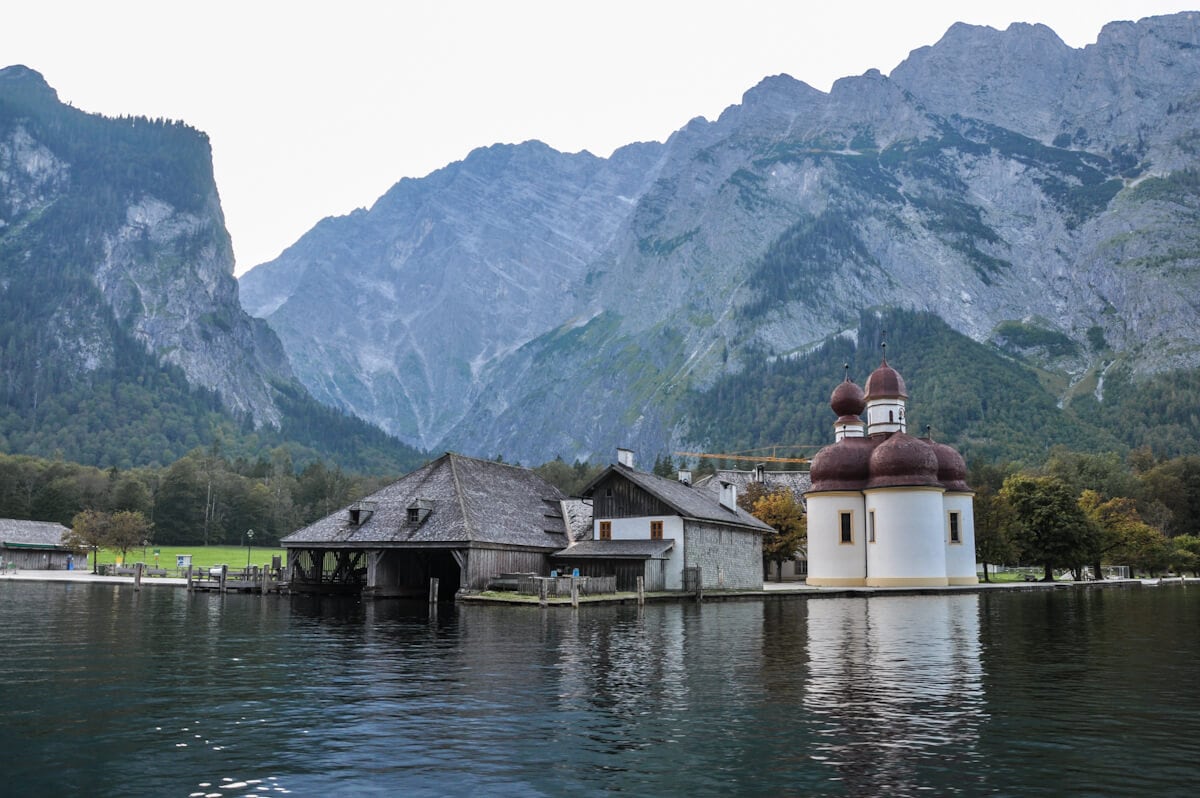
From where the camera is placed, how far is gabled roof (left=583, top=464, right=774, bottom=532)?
6688 cm

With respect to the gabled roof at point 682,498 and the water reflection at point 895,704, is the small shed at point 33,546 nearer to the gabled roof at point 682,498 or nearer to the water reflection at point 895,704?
the gabled roof at point 682,498

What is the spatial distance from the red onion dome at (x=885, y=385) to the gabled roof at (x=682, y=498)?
18.8 meters

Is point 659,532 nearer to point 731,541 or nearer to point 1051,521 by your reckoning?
point 731,541

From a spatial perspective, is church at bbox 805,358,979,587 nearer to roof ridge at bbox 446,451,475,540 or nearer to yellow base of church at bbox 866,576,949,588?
yellow base of church at bbox 866,576,949,588

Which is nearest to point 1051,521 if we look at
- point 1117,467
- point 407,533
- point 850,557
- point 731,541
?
point 850,557

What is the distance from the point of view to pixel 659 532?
2635 inches

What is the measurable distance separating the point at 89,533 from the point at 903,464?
82.1 metres

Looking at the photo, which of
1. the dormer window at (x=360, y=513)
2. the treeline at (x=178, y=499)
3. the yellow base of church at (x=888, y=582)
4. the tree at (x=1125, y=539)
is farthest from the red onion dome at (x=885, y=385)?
the treeline at (x=178, y=499)

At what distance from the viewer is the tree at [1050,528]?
96188 mm

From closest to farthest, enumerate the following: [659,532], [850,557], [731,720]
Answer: [731,720] → [659,532] → [850,557]

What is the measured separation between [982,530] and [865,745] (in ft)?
272

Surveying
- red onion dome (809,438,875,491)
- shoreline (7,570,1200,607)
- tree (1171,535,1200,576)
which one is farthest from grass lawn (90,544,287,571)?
tree (1171,535,1200,576)

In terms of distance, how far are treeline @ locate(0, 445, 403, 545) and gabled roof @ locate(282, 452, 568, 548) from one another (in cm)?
9661

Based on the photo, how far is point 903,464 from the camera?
8031cm
